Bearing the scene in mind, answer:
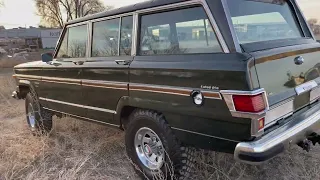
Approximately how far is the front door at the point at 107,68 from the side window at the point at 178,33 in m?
0.26

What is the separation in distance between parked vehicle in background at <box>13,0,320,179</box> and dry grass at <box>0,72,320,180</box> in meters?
0.43

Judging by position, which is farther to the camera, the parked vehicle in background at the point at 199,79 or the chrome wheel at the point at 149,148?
the chrome wheel at the point at 149,148

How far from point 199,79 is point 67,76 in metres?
2.33

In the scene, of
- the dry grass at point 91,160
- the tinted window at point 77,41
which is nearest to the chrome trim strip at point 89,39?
the tinted window at point 77,41

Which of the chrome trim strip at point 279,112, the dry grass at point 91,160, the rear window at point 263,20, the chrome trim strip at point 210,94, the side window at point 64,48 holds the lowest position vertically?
the dry grass at point 91,160

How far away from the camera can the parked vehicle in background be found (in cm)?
254

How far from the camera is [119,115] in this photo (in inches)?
143

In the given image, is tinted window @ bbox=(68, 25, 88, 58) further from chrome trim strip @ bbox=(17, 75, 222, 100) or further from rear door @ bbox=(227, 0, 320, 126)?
rear door @ bbox=(227, 0, 320, 126)

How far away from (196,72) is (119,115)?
1.26m

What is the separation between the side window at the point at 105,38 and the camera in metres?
3.81

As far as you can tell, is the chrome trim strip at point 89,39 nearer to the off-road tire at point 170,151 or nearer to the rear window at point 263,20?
the off-road tire at point 170,151

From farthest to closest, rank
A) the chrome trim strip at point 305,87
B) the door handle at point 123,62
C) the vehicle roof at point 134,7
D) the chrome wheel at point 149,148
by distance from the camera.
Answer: the door handle at point 123,62
the chrome wheel at point 149,148
the vehicle roof at point 134,7
the chrome trim strip at point 305,87

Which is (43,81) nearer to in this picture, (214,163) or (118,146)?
(118,146)

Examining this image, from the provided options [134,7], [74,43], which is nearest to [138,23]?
[134,7]
